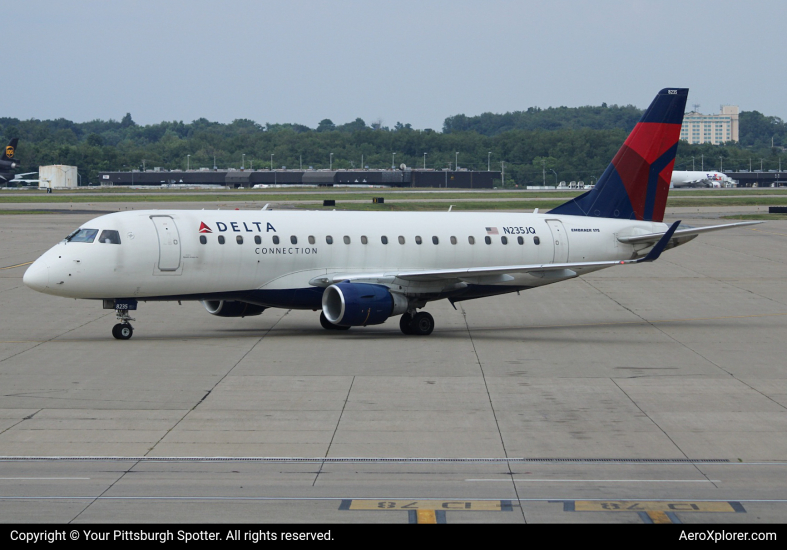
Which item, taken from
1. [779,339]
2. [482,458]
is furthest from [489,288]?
[482,458]

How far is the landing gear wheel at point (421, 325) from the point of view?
2919 cm

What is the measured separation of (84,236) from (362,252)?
8254mm

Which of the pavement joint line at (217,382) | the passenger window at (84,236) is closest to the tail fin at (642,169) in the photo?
the pavement joint line at (217,382)

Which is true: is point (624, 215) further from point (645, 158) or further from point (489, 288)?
point (489, 288)

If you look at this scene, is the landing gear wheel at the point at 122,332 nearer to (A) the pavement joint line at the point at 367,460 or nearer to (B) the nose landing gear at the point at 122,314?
(B) the nose landing gear at the point at 122,314

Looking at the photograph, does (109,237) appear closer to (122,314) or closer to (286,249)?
(122,314)

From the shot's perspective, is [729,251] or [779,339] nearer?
[779,339]

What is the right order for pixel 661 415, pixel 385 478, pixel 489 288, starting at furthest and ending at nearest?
pixel 489 288 < pixel 661 415 < pixel 385 478

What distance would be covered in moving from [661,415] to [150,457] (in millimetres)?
9657

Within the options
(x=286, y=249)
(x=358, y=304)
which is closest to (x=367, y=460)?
(x=358, y=304)

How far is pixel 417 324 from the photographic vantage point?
29203 millimetres
